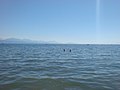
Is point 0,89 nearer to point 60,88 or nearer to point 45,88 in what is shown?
point 45,88

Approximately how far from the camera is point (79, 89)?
37.1ft

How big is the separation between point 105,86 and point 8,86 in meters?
8.16

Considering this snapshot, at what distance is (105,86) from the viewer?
39.7ft

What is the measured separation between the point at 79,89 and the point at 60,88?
1.53 m

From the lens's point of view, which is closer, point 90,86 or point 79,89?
point 79,89

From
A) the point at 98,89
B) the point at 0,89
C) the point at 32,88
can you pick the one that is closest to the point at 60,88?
the point at 32,88

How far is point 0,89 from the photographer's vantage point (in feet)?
36.2

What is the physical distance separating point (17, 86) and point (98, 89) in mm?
6647

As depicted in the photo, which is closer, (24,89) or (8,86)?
(24,89)

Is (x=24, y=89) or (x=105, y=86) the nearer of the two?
(x=24, y=89)

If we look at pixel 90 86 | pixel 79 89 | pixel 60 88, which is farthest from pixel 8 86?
pixel 90 86

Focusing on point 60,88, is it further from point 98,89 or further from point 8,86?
point 8,86

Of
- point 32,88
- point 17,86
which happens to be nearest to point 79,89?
point 32,88

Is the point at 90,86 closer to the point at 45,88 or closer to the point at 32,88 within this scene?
the point at 45,88
